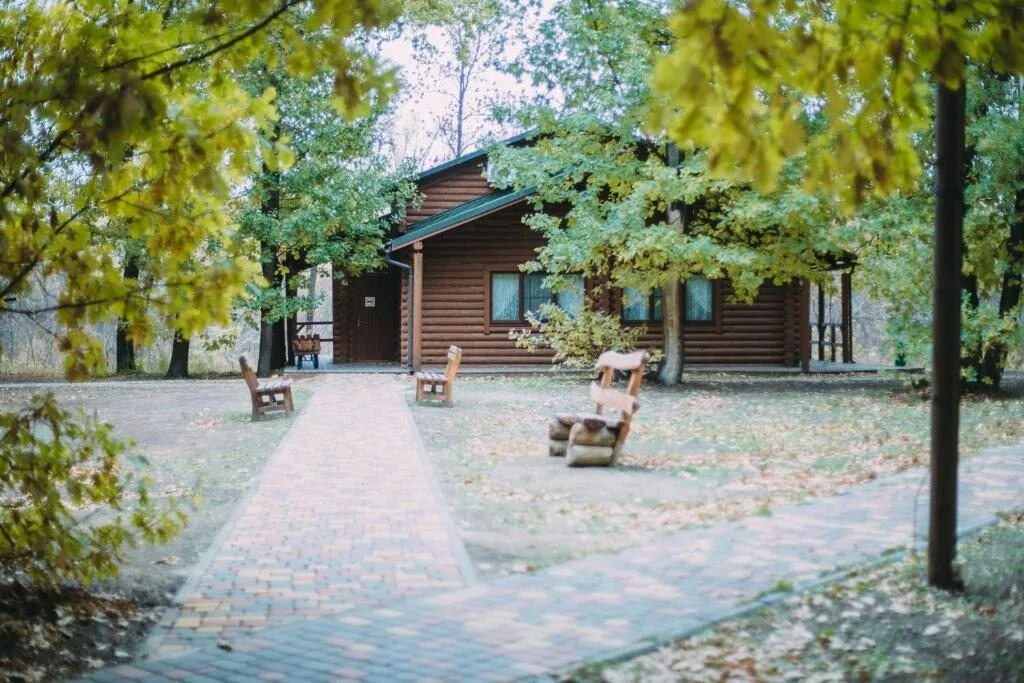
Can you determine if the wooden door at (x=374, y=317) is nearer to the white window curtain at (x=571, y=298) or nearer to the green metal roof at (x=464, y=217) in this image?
the green metal roof at (x=464, y=217)

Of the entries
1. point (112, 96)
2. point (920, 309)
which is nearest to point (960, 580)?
point (112, 96)

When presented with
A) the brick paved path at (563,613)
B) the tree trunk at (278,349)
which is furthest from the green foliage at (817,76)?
the tree trunk at (278,349)

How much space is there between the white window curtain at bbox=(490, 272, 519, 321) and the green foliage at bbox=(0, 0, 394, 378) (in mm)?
21641

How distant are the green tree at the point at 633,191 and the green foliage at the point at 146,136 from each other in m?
15.9

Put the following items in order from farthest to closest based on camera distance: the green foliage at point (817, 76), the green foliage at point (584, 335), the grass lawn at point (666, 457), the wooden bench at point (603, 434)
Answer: the green foliage at point (584, 335), the wooden bench at point (603, 434), the grass lawn at point (666, 457), the green foliage at point (817, 76)

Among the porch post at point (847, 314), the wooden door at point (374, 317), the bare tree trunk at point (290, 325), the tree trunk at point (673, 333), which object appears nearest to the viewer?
the tree trunk at point (673, 333)

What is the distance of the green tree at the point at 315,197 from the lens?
26969 millimetres

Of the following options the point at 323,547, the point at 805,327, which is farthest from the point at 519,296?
the point at 323,547

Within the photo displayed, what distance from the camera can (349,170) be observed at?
1125 inches

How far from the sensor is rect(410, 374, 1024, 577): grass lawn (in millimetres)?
8086

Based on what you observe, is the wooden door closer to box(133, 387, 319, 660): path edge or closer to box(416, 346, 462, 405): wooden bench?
box(416, 346, 462, 405): wooden bench

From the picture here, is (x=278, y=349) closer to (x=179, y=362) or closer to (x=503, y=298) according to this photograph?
(x=179, y=362)

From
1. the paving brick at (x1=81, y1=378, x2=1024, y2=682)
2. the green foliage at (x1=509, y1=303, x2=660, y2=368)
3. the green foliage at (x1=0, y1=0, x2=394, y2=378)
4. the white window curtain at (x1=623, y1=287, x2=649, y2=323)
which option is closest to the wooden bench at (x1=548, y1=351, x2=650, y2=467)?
the paving brick at (x1=81, y1=378, x2=1024, y2=682)

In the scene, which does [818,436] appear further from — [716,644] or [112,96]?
[112,96]
